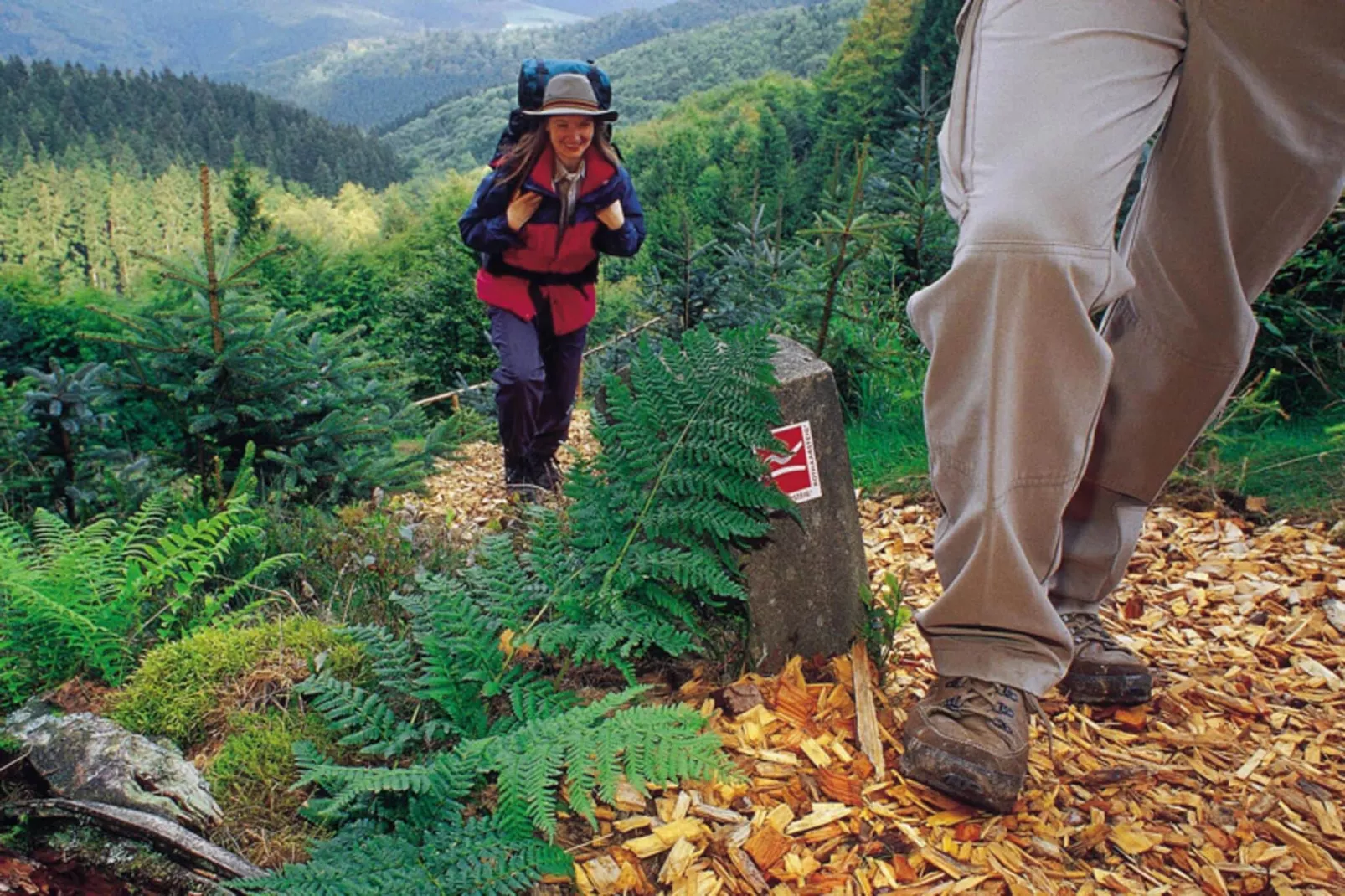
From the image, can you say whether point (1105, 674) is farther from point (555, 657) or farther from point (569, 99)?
point (569, 99)

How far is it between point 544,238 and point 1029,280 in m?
3.77

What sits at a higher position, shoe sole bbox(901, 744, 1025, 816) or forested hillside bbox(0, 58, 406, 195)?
forested hillside bbox(0, 58, 406, 195)

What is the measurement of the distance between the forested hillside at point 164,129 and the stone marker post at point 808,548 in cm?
10044

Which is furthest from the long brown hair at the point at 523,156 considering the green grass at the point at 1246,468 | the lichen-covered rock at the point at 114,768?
the lichen-covered rock at the point at 114,768

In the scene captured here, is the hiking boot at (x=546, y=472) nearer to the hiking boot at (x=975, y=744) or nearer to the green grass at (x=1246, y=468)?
the green grass at (x=1246, y=468)

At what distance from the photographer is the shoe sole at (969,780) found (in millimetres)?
1573

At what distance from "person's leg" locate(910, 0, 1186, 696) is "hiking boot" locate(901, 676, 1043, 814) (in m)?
0.07

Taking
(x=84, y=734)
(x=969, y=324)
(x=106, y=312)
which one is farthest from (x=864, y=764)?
(x=106, y=312)

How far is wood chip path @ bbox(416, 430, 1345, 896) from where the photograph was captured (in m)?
1.49

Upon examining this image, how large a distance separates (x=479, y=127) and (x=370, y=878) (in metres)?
173

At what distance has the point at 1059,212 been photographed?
141cm

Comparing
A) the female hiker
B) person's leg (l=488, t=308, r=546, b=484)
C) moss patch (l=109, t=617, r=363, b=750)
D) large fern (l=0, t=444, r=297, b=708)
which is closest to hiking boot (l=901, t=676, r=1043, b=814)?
moss patch (l=109, t=617, r=363, b=750)

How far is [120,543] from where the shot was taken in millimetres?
2365

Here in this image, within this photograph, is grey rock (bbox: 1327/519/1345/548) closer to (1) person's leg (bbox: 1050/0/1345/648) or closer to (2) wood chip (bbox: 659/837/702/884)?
(1) person's leg (bbox: 1050/0/1345/648)
